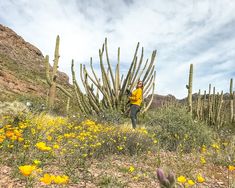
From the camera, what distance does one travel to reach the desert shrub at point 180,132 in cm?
558

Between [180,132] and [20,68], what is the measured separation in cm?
2878

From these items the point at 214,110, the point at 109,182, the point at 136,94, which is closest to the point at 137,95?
Answer: the point at 136,94

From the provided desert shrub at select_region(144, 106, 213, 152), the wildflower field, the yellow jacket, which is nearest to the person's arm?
the yellow jacket

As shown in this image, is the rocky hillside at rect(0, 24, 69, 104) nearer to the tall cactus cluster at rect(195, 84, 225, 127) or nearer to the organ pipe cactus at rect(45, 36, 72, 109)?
the organ pipe cactus at rect(45, 36, 72, 109)

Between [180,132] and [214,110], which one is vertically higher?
[214,110]

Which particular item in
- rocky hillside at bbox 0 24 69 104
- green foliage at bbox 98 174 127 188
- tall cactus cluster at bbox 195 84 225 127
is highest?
rocky hillside at bbox 0 24 69 104

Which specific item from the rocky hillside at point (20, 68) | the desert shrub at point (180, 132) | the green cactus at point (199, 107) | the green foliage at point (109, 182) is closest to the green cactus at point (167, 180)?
the green foliage at point (109, 182)

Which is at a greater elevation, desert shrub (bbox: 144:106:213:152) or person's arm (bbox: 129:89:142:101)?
person's arm (bbox: 129:89:142:101)

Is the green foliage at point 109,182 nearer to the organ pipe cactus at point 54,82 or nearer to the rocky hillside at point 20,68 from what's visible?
the organ pipe cactus at point 54,82

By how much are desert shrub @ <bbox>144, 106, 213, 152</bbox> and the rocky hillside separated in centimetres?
1569

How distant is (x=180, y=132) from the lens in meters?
5.91

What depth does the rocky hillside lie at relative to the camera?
74.0 ft

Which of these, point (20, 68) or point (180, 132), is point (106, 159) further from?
point (20, 68)

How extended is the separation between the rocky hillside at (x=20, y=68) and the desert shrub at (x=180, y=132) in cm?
1569
